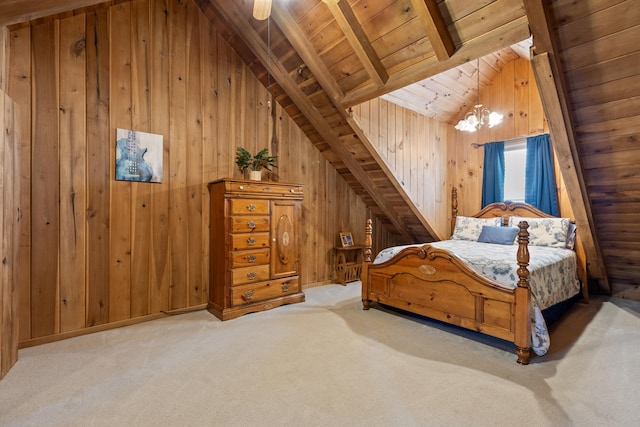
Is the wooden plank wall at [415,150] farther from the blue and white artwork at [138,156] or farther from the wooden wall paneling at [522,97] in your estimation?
the blue and white artwork at [138,156]

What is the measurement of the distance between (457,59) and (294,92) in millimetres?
1749

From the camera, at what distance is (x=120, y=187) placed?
273 cm

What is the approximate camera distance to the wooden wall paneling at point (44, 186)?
2.36 metres

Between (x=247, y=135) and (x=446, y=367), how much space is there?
A: 9.74 feet

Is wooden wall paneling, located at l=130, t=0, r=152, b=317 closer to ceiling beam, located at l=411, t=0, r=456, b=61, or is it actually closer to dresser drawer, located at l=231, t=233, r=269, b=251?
dresser drawer, located at l=231, t=233, r=269, b=251

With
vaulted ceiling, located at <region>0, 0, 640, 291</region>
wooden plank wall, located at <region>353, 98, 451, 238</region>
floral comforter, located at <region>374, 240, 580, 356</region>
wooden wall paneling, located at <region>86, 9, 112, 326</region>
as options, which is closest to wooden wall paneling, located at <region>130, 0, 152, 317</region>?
wooden wall paneling, located at <region>86, 9, 112, 326</region>

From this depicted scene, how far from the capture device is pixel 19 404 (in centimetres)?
162

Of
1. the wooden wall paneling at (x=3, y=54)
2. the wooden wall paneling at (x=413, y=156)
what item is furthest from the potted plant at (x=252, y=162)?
the wooden wall paneling at (x=413, y=156)

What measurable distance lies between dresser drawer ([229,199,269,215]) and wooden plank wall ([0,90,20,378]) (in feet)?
4.91

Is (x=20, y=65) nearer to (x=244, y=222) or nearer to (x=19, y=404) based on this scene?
(x=244, y=222)

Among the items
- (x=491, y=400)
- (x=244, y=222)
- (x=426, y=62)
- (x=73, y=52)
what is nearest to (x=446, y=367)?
(x=491, y=400)

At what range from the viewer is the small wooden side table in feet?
14.2

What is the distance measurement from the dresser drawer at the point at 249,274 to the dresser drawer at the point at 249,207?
548mm

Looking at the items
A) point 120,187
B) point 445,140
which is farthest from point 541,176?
point 120,187
